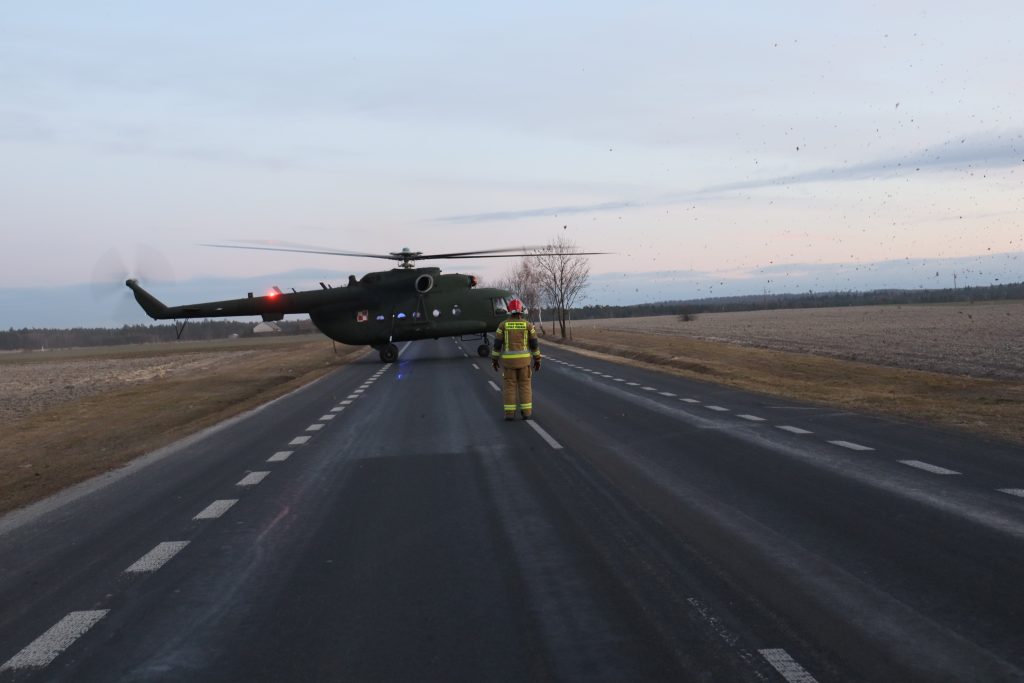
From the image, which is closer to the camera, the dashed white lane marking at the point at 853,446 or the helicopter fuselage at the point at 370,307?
the dashed white lane marking at the point at 853,446

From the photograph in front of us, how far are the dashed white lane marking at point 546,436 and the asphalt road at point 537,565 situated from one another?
0.47ft

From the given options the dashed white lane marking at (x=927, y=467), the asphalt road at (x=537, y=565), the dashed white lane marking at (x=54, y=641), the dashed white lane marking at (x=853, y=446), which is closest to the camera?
the asphalt road at (x=537, y=565)

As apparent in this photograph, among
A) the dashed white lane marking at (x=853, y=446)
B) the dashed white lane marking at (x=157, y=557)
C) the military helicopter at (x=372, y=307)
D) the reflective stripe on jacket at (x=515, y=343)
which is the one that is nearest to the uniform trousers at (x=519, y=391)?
the reflective stripe on jacket at (x=515, y=343)

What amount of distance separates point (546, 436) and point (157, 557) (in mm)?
7430

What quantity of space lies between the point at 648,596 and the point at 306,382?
25474mm

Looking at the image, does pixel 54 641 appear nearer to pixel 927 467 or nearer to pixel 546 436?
pixel 927 467

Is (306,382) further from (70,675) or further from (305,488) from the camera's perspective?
(70,675)

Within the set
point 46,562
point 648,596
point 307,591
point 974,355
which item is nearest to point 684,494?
point 648,596

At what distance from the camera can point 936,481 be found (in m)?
9.33

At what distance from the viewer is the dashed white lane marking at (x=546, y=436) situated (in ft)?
41.7

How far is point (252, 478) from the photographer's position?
35.5ft

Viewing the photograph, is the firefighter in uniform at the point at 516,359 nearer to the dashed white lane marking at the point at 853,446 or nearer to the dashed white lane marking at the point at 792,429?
the dashed white lane marking at the point at 792,429

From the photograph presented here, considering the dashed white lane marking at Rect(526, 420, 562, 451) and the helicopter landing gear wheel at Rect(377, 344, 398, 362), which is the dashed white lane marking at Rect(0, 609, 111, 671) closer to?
the dashed white lane marking at Rect(526, 420, 562, 451)

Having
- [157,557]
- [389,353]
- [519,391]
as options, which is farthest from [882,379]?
[157,557]
